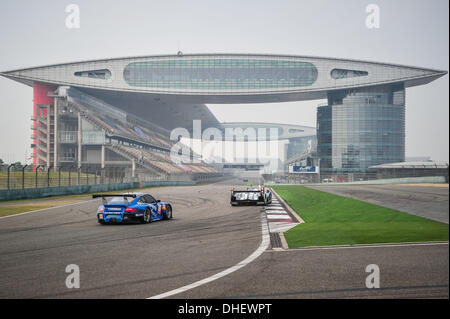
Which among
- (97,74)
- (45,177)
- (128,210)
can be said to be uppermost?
(97,74)

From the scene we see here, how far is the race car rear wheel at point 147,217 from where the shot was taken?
13.4m

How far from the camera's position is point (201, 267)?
643 cm

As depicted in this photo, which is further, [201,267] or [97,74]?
[97,74]

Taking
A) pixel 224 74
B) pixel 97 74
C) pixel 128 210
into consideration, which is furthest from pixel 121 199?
pixel 97 74

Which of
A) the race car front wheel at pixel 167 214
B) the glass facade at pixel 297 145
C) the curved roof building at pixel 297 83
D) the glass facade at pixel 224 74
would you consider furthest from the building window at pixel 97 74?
the glass facade at pixel 297 145

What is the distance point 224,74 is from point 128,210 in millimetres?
70957

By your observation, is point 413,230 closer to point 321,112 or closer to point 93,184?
point 93,184

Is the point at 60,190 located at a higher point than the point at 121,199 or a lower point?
lower

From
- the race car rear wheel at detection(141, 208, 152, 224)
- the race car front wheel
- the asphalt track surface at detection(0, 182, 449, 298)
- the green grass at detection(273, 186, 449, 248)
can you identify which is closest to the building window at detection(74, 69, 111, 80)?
the race car front wheel

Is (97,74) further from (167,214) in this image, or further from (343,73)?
(167,214)

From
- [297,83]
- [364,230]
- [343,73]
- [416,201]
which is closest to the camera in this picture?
[364,230]

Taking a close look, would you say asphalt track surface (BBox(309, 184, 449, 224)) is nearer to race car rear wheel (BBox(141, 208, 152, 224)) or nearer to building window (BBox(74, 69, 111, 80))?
race car rear wheel (BBox(141, 208, 152, 224))

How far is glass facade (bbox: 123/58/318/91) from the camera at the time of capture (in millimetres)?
81062
